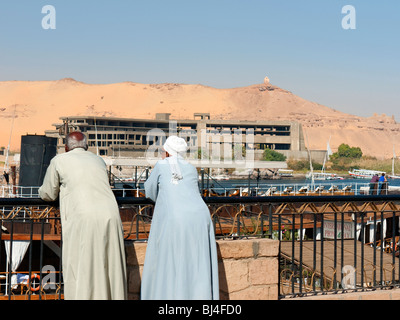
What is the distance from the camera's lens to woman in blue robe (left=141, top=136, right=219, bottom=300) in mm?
4250

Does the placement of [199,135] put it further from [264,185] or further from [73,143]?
[73,143]

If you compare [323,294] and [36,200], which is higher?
[36,200]

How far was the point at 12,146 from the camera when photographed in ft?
509

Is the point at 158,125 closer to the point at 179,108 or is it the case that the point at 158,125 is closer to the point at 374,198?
the point at 179,108

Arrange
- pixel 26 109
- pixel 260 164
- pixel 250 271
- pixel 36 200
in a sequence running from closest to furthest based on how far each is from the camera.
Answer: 1. pixel 36 200
2. pixel 250 271
3. pixel 260 164
4. pixel 26 109

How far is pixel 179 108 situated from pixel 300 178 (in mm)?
92157

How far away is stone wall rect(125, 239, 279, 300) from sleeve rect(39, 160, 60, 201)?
0.85 meters

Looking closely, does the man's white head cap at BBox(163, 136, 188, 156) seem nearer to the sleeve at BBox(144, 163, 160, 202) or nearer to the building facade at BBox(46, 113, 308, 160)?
the sleeve at BBox(144, 163, 160, 202)

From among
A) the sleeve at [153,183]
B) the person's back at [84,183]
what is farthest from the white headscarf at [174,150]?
the person's back at [84,183]

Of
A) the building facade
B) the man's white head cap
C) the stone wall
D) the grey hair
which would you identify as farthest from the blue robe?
the building facade

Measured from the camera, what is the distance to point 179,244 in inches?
167

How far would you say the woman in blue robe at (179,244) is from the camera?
4.25 metres

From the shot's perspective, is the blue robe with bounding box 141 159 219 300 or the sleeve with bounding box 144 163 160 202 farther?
the sleeve with bounding box 144 163 160 202
